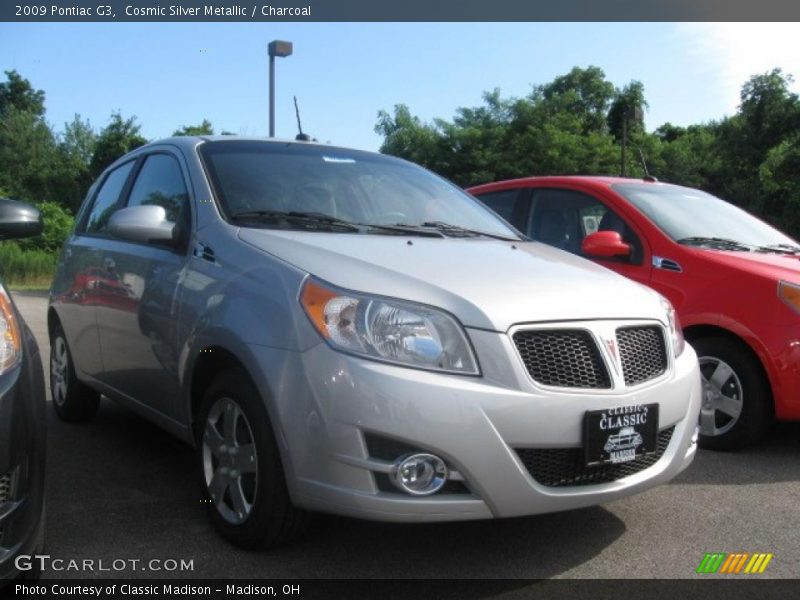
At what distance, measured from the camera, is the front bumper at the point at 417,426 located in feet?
8.43

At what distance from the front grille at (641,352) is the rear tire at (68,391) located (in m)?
3.23

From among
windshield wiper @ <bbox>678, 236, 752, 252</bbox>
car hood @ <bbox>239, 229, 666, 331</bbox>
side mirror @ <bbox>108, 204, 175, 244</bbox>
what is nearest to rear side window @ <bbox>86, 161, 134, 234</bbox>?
side mirror @ <bbox>108, 204, 175, 244</bbox>

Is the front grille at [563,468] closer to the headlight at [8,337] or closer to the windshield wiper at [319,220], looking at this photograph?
the windshield wiper at [319,220]

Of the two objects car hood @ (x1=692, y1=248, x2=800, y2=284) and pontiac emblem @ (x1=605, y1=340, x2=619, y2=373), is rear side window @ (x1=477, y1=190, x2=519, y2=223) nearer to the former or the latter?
car hood @ (x1=692, y1=248, x2=800, y2=284)

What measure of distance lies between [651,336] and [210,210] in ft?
6.19

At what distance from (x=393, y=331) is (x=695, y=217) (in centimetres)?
343

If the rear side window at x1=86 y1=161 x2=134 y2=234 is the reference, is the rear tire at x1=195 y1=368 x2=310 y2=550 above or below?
below

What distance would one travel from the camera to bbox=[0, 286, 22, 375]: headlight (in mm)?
2328

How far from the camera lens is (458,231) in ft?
12.6

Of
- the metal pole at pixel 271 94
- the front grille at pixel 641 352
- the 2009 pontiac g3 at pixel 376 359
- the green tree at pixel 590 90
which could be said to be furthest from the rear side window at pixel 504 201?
the green tree at pixel 590 90

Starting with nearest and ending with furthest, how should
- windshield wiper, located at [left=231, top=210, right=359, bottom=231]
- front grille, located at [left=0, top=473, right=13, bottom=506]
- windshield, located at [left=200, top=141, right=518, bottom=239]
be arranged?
front grille, located at [left=0, top=473, right=13, bottom=506] → windshield wiper, located at [left=231, top=210, right=359, bottom=231] → windshield, located at [left=200, top=141, right=518, bottom=239]

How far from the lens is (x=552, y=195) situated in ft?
19.3

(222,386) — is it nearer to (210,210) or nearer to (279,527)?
(279,527)

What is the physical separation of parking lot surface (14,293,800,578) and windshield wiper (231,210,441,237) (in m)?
1.24
